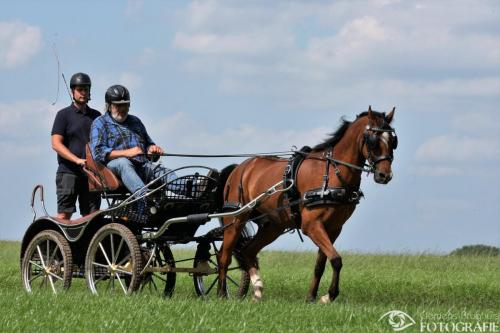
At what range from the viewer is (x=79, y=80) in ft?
44.6

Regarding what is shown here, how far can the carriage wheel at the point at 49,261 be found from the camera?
1266cm

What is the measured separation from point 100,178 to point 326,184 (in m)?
2.86

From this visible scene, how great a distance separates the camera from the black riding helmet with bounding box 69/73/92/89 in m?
13.6

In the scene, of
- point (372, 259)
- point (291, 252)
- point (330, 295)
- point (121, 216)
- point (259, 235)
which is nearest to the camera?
point (330, 295)

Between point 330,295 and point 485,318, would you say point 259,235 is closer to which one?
point 330,295

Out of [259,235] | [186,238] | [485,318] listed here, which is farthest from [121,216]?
[485,318]

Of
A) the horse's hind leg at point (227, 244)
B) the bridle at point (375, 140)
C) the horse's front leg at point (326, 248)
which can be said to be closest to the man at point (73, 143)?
the horse's hind leg at point (227, 244)

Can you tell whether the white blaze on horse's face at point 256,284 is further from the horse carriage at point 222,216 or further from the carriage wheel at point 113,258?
the carriage wheel at point 113,258

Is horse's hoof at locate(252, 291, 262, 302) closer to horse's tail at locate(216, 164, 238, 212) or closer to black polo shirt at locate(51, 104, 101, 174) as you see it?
horse's tail at locate(216, 164, 238, 212)

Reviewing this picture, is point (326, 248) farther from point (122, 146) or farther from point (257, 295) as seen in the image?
point (122, 146)

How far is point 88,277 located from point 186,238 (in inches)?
51.9

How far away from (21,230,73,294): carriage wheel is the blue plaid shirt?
4.23 feet

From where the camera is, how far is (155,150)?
1250 centimetres

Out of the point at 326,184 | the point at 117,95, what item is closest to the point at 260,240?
the point at 326,184
